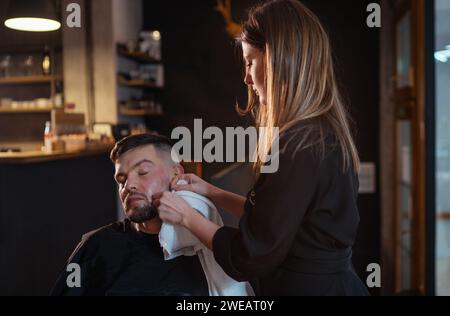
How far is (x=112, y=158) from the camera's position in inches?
47.2

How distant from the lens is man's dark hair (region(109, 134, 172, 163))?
3.87 feet

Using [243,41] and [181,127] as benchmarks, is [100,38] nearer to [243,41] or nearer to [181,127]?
[181,127]

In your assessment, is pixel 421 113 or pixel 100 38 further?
pixel 421 113

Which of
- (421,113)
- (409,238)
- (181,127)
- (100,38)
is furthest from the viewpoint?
(409,238)

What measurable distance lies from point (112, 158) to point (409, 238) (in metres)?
2.66

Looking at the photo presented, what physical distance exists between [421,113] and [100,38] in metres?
1.95

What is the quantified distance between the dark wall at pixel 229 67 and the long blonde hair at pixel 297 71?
13cm

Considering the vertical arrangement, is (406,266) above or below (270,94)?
below

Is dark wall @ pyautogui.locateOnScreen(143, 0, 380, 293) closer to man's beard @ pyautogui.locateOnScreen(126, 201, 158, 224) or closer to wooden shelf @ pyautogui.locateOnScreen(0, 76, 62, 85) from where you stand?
man's beard @ pyautogui.locateOnScreen(126, 201, 158, 224)

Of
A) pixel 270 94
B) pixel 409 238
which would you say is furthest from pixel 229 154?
pixel 409 238

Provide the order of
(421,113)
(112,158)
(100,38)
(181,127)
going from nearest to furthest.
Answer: (112,158)
(181,127)
(100,38)
(421,113)

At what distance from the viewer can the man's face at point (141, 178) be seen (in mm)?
1154

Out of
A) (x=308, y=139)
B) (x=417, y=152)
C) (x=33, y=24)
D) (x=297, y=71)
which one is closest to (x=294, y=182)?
(x=308, y=139)
